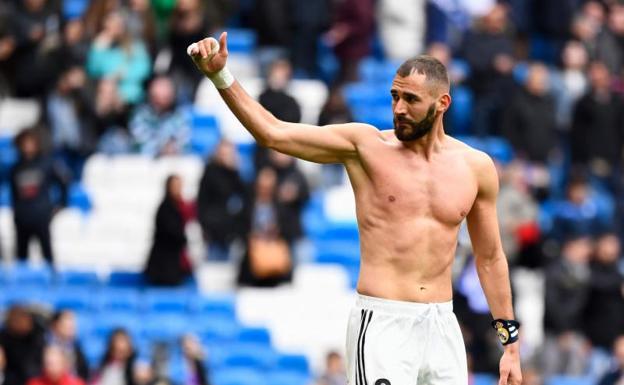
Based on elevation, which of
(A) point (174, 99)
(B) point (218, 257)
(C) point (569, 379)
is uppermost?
(A) point (174, 99)

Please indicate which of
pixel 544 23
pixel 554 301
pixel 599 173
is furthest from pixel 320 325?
pixel 544 23

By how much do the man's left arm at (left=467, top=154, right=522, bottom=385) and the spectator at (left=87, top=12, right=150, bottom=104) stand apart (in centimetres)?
1108

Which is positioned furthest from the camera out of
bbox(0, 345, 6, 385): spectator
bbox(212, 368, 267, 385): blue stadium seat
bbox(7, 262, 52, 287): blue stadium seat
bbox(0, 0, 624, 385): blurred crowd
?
bbox(7, 262, 52, 287): blue stadium seat

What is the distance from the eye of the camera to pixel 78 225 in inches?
822

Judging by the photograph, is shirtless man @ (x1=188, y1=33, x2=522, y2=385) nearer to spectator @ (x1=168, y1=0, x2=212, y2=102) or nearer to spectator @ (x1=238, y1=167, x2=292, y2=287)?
spectator @ (x1=238, y1=167, x2=292, y2=287)

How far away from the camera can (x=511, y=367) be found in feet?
35.2

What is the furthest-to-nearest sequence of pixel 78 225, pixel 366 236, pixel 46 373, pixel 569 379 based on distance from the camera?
1. pixel 78 225
2. pixel 569 379
3. pixel 46 373
4. pixel 366 236

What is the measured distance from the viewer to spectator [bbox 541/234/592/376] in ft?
64.3

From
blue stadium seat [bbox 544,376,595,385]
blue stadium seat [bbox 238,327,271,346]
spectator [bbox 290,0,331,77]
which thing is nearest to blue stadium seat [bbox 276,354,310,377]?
blue stadium seat [bbox 238,327,271,346]

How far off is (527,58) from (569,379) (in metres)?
5.81

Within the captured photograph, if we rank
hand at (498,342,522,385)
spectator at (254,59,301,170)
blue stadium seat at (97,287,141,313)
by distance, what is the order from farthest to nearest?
spectator at (254,59,301,170), blue stadium seat at (97,287,141,313), hand at (498,342,522,385)

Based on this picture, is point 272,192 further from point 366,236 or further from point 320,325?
point 366,236

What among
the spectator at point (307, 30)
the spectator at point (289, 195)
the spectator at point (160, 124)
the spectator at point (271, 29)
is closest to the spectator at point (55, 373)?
the spectator at point (289, 195)

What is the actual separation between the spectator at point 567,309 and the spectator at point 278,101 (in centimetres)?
311
